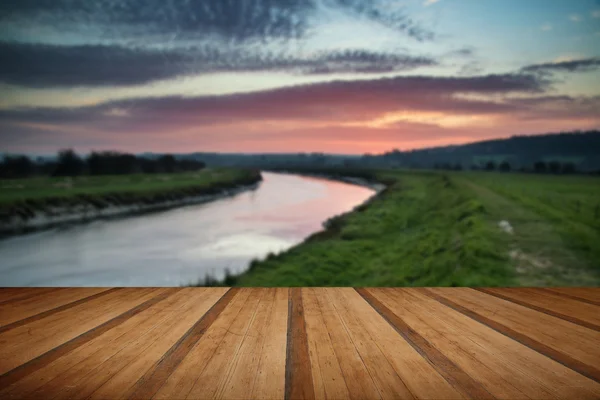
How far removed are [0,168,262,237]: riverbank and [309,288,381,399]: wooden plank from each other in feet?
20.8

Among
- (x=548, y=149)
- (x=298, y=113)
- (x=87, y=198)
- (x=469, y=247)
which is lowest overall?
(x=469, y=247)

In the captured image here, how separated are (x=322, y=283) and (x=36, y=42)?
5.57 meters

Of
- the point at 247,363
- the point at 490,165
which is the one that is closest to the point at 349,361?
the point at 247,363

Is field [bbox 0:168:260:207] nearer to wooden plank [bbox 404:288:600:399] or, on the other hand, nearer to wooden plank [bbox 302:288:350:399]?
wooden plank [bbox 302:288:350:399]

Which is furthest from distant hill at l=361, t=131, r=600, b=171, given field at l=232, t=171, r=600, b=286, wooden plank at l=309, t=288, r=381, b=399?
wooden plank at l=309, t=288, r=381, b=399

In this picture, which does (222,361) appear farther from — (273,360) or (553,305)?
(553,305)

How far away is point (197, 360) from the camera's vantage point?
6.70 ft

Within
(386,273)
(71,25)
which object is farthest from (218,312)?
(71,25)

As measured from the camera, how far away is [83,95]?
6.94m

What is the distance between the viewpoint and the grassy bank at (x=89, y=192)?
301 inches

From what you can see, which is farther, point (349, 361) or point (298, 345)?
point (298, 345)

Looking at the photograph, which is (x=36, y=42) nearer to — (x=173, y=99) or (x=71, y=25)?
(x=71, y=25)

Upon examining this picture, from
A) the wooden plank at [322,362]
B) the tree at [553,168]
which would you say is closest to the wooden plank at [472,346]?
the wooden plank at [322,362]

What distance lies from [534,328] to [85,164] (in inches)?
345
